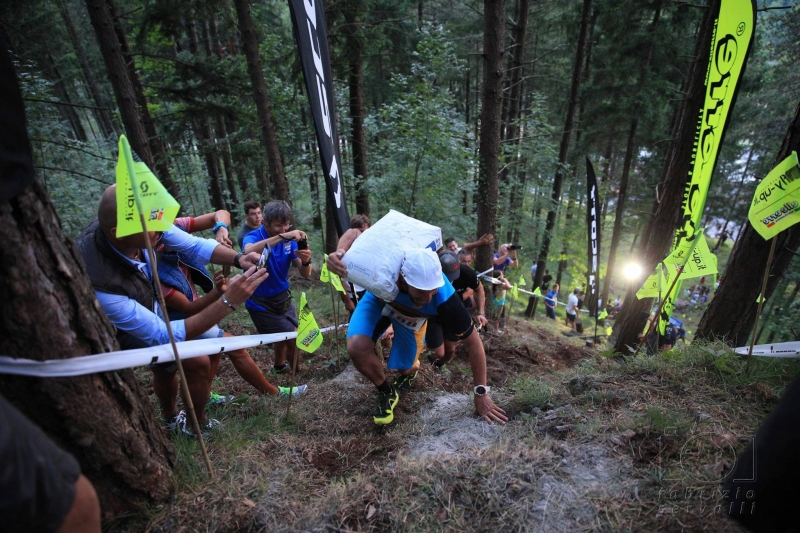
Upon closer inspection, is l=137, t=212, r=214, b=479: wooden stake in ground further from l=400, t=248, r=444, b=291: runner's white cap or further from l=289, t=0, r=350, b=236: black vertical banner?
l=289, t=0, r=350, b=236: black vertical banner

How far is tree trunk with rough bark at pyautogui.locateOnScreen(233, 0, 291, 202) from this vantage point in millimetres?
6621

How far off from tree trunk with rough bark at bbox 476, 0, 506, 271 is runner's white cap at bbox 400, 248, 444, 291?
398 cm

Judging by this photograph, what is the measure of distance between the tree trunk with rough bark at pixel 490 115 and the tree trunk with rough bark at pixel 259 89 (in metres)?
4.33

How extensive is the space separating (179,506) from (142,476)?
269mm

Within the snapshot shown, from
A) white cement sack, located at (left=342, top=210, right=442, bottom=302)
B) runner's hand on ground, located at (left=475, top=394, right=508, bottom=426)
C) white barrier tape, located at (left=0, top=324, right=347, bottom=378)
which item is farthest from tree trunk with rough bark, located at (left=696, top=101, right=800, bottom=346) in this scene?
white barrier tape, located at (left=0, top=324, right=347, bottom=378)

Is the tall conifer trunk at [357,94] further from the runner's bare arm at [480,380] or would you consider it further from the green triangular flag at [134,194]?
the green triangular flag at [134,194]

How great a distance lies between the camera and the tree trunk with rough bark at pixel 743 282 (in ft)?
13.0

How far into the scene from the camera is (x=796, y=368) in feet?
10.2

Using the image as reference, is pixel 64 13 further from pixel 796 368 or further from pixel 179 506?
pixel 796 368

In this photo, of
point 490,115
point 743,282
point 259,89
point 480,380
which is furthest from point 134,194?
point 259,89

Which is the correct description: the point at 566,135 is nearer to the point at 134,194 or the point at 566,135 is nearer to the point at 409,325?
the point at 409,325

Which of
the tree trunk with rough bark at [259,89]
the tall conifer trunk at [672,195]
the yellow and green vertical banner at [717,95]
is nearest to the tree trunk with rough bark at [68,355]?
the yellow and green vertical banner at [717,95]

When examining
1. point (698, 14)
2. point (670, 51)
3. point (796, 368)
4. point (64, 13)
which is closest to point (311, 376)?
point (796, 368)

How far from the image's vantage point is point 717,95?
384cm
